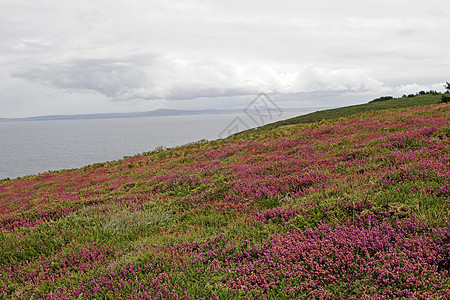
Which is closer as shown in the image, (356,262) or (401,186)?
(356,262)

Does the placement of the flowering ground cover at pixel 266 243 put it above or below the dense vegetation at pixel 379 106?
below

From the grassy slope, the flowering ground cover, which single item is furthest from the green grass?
the flowering ground cover

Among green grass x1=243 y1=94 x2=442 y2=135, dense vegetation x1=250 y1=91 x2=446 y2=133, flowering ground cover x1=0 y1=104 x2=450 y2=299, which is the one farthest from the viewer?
dense vegetation x1=250 y1=91 x2=446 y2=133

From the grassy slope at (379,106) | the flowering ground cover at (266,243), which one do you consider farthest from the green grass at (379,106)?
the flowering ground cover at (266,243)

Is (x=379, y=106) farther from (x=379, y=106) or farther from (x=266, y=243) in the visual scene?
(x=266, y=243)

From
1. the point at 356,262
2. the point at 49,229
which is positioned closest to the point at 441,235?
the point at 356,262

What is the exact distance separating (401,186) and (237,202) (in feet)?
14.8

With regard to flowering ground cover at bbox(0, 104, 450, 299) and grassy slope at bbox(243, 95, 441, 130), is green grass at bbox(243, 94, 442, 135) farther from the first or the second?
flowering ground cover at bbox(0, 104, 450, 299)

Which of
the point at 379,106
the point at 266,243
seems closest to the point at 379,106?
the point at 379,106

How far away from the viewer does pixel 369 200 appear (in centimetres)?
600

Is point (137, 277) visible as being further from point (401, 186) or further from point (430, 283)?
point (401, 186)

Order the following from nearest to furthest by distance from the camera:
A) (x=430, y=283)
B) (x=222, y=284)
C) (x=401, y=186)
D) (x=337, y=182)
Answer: (x=430, y=283), (x=222, y=284), (x=401, y=186), (x=337, y=182)

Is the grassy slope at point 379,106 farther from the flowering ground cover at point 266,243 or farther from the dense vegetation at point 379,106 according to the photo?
the flowering ground cover at point 266,243

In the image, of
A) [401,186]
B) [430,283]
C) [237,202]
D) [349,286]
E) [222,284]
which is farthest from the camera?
[237,202]
